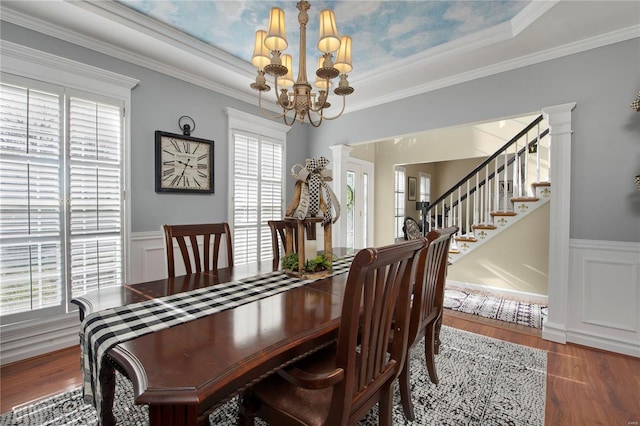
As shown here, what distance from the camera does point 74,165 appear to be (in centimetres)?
233

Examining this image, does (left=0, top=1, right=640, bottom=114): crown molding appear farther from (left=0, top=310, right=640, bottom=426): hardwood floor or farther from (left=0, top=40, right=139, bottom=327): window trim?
(left=0, top=310, right=640, bottom=426): hardwood floor

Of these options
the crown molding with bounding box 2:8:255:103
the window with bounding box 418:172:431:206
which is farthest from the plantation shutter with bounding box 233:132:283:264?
the window with bounding box 418:172:431:206

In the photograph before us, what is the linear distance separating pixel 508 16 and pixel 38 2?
340 cm

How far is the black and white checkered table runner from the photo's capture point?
939 millimetres

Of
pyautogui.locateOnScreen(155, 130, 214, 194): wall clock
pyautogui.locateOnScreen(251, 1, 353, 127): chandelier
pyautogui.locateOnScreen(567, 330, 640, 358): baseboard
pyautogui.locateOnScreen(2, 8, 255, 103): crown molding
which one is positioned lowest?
pyautogui.locateOnScreen(567, 330, 640, 358): baseboard

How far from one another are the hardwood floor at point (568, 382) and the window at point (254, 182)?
1770mm

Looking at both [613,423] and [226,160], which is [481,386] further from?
[226,160]

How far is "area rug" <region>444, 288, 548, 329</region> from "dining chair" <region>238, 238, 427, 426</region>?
2.53 meters

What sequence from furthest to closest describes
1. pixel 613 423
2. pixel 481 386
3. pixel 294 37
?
pixel 294 37, pixel 481 386, pixel 613 423

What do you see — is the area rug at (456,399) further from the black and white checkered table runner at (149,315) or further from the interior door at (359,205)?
the interior door at (359,205)

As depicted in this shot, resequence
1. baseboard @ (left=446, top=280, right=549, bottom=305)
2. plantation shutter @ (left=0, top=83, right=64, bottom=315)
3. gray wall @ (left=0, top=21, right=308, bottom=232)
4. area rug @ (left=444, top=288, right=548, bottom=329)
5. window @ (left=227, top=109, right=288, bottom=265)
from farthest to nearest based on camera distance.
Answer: baseboard @ (left=446, top=280, right=549, bottom=305), window @ (left=227, top=109, right=288, bottom=265), area rug @ (left=444, top=288, right=548, bottom=329), gray wall @ (left=0, top=21, right=308, bottom=232), plantation shutter @ (left=0, top=83, right=64, bottom=315)

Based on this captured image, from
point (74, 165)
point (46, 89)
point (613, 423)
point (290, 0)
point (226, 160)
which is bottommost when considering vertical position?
point (613, 423)

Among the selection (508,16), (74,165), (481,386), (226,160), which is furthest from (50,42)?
(481,386)

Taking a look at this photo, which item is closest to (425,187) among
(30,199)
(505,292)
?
(505,292)
